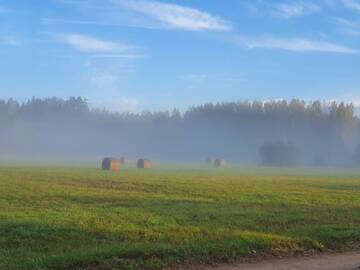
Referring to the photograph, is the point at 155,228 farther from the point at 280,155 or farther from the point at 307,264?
the point at 280,155

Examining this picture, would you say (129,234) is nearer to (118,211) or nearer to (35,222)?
(35,222)

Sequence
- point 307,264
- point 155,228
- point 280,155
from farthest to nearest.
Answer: point 280,155 → point 155,228 → point 307,264

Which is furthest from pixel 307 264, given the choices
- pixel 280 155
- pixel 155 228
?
pixel 280 155

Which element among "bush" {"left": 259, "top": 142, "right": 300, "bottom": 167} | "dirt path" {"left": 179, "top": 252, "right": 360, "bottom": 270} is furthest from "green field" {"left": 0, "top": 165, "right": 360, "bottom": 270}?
"bush" {"left": 259, "top": 142, "right": 300, "bottom": 167}

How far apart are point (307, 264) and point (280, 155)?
11860 centimetres

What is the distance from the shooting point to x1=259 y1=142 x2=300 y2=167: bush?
12938 centimetres

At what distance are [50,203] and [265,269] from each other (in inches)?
613

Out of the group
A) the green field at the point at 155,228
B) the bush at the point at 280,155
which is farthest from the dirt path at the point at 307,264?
the bush at the point at 280,155

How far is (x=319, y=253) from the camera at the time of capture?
14.6m

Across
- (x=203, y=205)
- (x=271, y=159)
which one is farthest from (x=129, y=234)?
(x=271, y=159)

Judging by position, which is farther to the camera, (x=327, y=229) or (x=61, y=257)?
(x=327, y=229)

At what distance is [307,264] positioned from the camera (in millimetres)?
12789

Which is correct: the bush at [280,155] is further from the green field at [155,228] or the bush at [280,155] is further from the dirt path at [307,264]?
the dirt path at [307,264]

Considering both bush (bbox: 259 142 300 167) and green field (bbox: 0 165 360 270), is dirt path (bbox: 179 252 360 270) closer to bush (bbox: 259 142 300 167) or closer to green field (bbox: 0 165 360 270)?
green field (bbox: 0 165 360 270)
